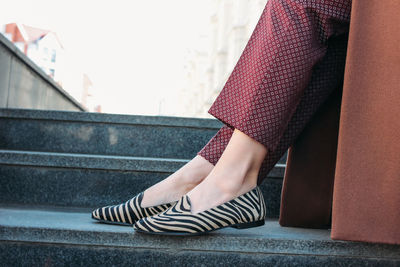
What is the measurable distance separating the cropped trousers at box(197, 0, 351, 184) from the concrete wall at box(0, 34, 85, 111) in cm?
168

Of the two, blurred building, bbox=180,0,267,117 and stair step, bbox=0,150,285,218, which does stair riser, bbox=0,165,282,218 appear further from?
blurred building, bbox=180,0,267,117

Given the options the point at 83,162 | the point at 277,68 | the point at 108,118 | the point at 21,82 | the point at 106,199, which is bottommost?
the point at 106,199

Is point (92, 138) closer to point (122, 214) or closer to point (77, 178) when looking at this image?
point (77, 178)

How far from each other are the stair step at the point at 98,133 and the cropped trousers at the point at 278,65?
837 millimetres

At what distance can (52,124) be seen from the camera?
71.9 inches

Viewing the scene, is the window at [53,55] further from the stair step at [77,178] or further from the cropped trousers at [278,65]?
the cropped trousers at [278,65]

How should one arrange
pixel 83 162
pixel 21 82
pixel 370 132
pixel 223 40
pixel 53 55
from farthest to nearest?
pixel 53 55
pixel 223 40
pixel 21 82
pixel 83 162
pixel 370 132

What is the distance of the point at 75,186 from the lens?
1.41 m

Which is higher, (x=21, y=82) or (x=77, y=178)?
(x=21, y=82)

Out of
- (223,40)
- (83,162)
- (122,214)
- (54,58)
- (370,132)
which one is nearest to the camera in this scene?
(370,132)

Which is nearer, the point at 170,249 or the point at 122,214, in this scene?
the point at 170,249

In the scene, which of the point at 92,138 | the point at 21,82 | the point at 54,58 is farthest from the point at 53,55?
the point at 92,138

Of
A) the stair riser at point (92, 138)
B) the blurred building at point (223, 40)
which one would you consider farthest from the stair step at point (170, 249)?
the blurred building at point (223, 40)

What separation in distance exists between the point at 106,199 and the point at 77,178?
120 millimetres
